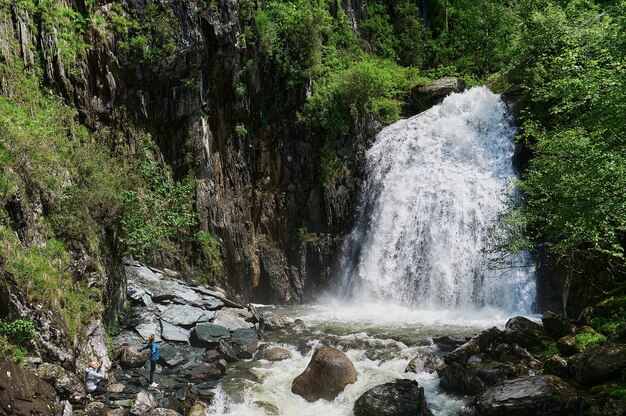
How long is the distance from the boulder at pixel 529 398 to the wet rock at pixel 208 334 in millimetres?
8068

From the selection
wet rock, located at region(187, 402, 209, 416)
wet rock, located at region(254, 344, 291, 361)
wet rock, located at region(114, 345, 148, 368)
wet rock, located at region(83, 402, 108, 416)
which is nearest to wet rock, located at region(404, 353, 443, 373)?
wet rock, located at region(254, 344, 291, 361)

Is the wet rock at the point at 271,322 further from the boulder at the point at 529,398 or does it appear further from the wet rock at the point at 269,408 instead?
the boulder at the point at 529,398

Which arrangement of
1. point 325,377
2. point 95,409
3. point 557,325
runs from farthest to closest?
point 557,325, point 325,377, point 95,409

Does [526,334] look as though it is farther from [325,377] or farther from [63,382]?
[63,382]

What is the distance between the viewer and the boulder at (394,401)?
35.1ft

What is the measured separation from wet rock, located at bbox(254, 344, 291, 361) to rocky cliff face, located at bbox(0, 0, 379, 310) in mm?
7103

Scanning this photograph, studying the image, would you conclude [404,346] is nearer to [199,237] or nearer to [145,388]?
[145,388]

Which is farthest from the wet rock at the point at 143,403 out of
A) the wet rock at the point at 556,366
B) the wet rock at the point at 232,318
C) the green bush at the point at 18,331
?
the wet rock at the point at 556,366

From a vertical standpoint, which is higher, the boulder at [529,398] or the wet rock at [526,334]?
the wet rock at [526,334]

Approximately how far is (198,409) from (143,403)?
121 cm

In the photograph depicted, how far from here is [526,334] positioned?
12.6 metres

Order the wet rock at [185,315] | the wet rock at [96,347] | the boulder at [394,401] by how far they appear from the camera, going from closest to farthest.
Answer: the boulder at [394,401]
the wet rock at [96,347]
the wet rock at [185,315]

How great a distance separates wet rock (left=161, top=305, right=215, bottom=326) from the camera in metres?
15.6

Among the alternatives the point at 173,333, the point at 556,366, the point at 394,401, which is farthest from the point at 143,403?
the point at 556,366
